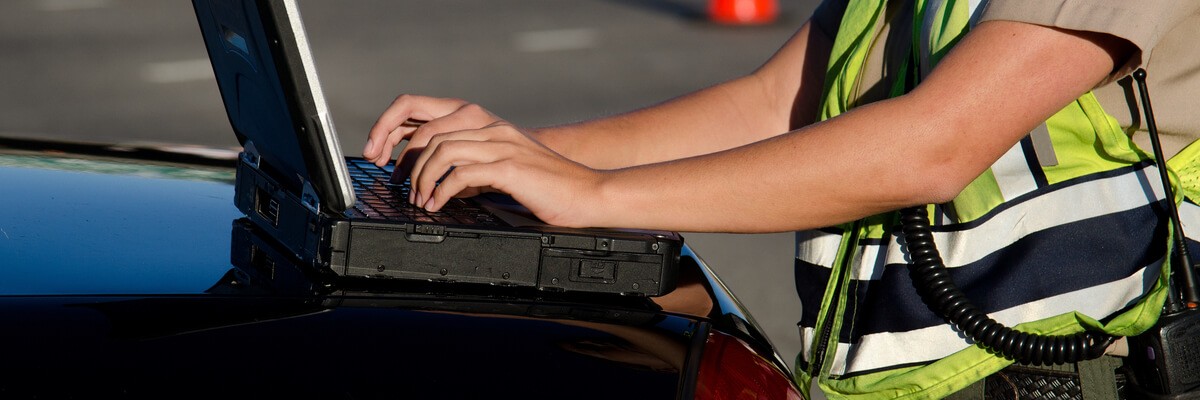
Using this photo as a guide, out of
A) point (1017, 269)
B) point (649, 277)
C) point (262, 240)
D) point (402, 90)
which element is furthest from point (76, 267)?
point (402, 90)

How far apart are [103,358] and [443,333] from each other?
38 cm

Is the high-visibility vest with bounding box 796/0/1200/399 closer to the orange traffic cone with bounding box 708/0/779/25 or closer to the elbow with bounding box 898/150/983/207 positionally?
the elbow with bounding box 898/150/983/207

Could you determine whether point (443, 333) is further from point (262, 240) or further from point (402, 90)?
point (402, 90)

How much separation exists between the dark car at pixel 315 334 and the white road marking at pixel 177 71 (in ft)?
27.3

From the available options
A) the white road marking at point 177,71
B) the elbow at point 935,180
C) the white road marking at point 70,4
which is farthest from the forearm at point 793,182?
the white road marking at point 70,4

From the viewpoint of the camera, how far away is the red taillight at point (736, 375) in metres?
1.62

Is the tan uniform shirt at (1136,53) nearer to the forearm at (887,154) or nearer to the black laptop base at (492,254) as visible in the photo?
the forearm at (887,154)

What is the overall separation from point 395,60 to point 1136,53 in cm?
939

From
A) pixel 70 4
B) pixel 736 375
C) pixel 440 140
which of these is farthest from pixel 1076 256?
pixel 70 4

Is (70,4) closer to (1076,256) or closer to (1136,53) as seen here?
(1076,256)

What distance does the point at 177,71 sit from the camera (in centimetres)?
1016

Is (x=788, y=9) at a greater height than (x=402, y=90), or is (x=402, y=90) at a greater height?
(x=788, y=9)

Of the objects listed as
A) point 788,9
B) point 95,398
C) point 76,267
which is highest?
point 788,9

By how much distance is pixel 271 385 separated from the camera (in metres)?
1.50
